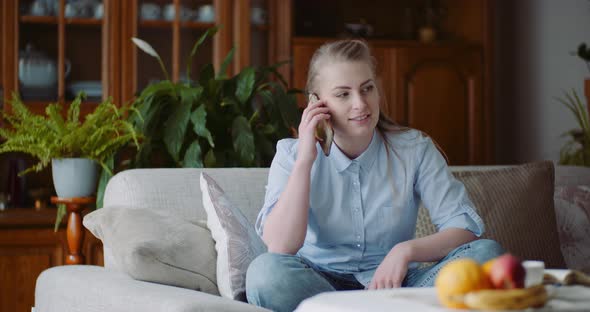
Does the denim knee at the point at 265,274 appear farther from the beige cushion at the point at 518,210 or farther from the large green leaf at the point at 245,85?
the large green leaf at the point at 245,85

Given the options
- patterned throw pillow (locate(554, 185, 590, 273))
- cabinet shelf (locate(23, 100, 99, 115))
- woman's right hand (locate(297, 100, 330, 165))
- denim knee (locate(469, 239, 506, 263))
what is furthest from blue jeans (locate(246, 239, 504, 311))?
cabinet shelf (locate(23, 100, 99, 115))

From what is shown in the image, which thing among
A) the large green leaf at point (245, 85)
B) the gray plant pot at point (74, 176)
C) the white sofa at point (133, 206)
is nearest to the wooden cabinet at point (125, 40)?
the large green leaf at point (245, 85)

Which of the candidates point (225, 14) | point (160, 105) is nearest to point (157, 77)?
point (225, 14)

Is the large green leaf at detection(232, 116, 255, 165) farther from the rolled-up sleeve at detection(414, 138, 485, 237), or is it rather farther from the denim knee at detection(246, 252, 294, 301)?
the denim knee at detection(246, 252, 294, 301)

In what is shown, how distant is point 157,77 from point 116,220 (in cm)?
204

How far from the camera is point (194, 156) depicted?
281cm

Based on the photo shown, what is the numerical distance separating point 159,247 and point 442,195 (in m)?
0.62

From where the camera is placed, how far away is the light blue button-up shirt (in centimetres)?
191

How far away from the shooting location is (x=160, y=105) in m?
2.93

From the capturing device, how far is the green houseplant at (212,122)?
2814 mm

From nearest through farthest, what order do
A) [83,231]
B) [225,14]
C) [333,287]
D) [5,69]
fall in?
[333,287] → [83,231] → [5,69] → [225,14]

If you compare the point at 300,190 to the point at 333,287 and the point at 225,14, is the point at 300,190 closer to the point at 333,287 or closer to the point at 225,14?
the point at 333,287

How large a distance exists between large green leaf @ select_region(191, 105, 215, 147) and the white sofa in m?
0.57

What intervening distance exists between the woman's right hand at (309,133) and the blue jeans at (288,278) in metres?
0.23
